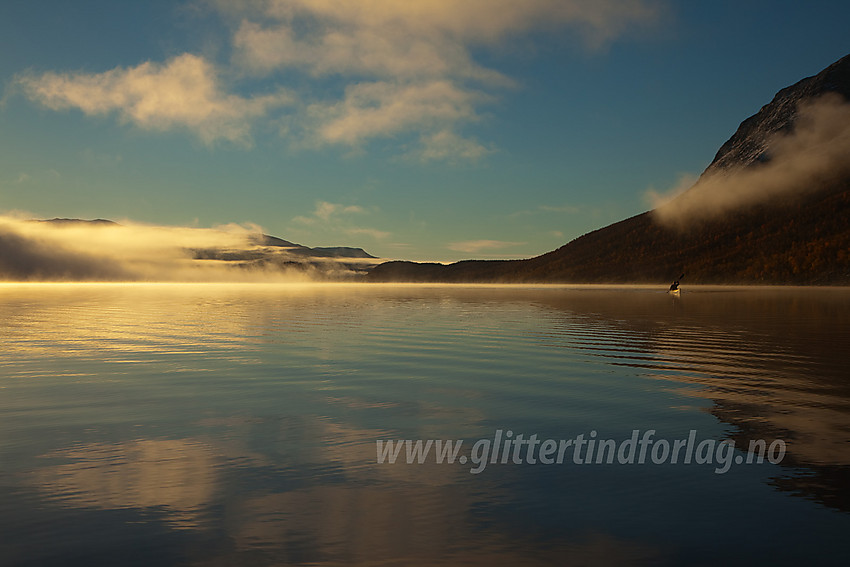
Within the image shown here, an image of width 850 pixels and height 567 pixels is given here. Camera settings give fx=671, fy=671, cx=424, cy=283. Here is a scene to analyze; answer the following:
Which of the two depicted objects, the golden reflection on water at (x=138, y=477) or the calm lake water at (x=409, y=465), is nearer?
the calm lake water at (x=409, y=465)

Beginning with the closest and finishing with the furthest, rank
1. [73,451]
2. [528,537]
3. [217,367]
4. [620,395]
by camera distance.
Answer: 1. [528,537]
2. [73,451]
3. [620,395]
4. [217,367]

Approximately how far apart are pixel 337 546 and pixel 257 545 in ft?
3.69

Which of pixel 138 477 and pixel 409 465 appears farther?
pixel 409 465

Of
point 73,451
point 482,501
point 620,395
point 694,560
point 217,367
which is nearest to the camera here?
point 694,560

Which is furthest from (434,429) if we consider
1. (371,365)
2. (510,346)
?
(510,346)

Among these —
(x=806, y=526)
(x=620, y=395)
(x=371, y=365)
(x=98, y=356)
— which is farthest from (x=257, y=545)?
(x=98, y=356)

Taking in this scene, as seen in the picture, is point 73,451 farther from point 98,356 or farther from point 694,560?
point 98,356

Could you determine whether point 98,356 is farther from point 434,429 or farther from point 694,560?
point 694,560

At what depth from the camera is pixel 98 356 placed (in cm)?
3117

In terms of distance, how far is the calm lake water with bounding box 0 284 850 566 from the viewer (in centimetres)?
949

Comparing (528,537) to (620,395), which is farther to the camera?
(620,395)

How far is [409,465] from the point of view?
44.3 ft

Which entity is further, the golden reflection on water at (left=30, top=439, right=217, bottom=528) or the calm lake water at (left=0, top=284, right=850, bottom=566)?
the golden reflection on water at (left=30, top=439, right=217, bottom=528)

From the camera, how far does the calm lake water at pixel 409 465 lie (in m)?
9.49
